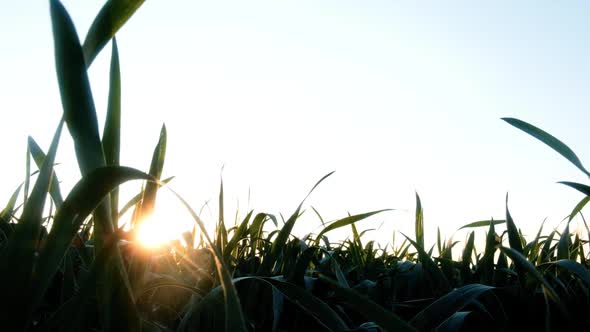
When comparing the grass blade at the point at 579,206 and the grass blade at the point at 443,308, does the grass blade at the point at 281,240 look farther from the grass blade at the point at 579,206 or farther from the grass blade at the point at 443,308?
the grass blade at the point at 579,206

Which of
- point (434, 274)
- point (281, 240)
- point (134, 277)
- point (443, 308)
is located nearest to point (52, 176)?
point (134, 277)

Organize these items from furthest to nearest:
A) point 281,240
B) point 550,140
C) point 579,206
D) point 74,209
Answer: point 579,206 → point 281,240 → point 550,140 → point 74,209

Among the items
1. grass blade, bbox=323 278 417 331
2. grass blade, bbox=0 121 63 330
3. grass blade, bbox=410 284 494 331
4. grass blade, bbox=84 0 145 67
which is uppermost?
grass blade, bbox=84 0 145 67

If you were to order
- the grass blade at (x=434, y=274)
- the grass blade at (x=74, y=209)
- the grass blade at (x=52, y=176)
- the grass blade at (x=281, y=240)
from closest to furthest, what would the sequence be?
the grass blade at (x=74, y=209) < the grass blade at (x=52, y=176) < the grass blade at (x=281, y=240) < the grass blade at (x=434, y=274)

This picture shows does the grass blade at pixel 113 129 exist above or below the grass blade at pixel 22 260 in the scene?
above

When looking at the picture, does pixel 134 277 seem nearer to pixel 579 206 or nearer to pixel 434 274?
pixel 434 274

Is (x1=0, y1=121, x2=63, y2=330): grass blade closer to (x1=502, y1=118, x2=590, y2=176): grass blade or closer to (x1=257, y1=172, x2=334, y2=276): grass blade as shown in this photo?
(x1=257, y1=172, x2=334, y2=276): grass blade

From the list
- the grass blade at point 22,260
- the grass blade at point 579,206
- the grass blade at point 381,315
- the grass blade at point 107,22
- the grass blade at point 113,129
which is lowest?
the grass blade at point 381,315

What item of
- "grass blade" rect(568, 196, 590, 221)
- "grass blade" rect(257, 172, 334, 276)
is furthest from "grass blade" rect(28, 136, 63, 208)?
"grass blade" rect(568, 196, 590, 221)

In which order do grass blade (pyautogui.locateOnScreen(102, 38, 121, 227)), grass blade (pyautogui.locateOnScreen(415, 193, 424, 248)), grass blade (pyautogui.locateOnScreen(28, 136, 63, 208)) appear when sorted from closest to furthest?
grass blade (pyautogui.locateOnScreen(102, 38, 121, 227))
grass blade (pyautogui.locateOnScreen(28, 136, 63, 208))
grass blade (pyautogui.locateOnScreen(415, 193, 424, 248))

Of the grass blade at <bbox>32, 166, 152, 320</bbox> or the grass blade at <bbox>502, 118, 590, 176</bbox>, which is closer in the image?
the grass blade at <bbox>32, 166, 152, 320</bbox>

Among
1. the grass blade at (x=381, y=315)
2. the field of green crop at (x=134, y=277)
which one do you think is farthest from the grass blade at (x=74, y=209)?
the grass blade at (x=381, y=315)

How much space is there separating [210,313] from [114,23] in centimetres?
42

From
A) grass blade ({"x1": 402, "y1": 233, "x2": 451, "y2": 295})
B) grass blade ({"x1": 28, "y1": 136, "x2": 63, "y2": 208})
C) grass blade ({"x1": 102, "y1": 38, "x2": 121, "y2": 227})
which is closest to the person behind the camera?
grass blade ({"x1": 102, "y1": 38, "x2": 121, "y2": 227})
